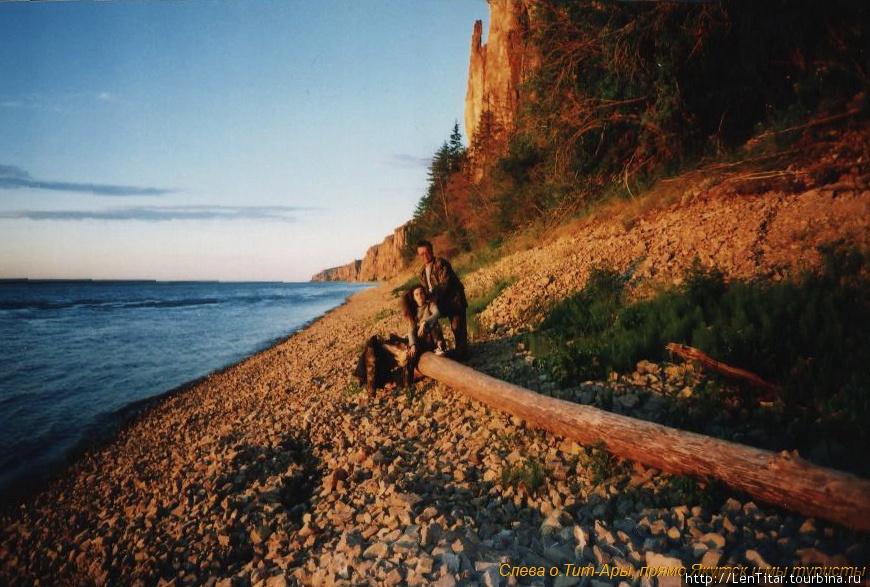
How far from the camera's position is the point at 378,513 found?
4.20 metres

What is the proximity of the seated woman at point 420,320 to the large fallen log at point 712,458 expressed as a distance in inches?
94.2

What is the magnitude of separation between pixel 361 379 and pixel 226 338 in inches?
856

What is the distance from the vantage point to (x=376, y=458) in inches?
206

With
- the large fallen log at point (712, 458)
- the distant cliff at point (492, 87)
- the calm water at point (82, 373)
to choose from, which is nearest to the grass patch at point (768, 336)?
the large fallen log at point (712, 458)

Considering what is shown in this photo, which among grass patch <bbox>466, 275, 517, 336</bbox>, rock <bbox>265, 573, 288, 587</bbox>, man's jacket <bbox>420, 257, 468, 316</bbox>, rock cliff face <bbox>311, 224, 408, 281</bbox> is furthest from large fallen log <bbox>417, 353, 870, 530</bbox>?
rock cliff face <bbox>311, 224, 408, 281</bbox>

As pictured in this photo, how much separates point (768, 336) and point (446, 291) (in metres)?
4.93

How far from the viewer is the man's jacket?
25.1 ft

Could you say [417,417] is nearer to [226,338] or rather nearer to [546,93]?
[546,93]

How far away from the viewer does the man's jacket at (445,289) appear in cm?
766

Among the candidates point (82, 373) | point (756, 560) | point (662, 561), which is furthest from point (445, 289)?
point (82, 373)

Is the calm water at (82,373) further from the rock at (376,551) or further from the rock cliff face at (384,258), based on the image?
the rock cliff face at (384,258)

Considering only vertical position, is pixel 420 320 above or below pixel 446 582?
above

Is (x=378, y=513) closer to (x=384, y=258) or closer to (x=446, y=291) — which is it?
(x=446, y=291)

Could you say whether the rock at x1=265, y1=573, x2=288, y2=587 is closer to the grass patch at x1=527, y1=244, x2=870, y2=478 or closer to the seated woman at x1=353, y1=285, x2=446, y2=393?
the seated woman at x1=353, y1=285, x2=446, y2=393
